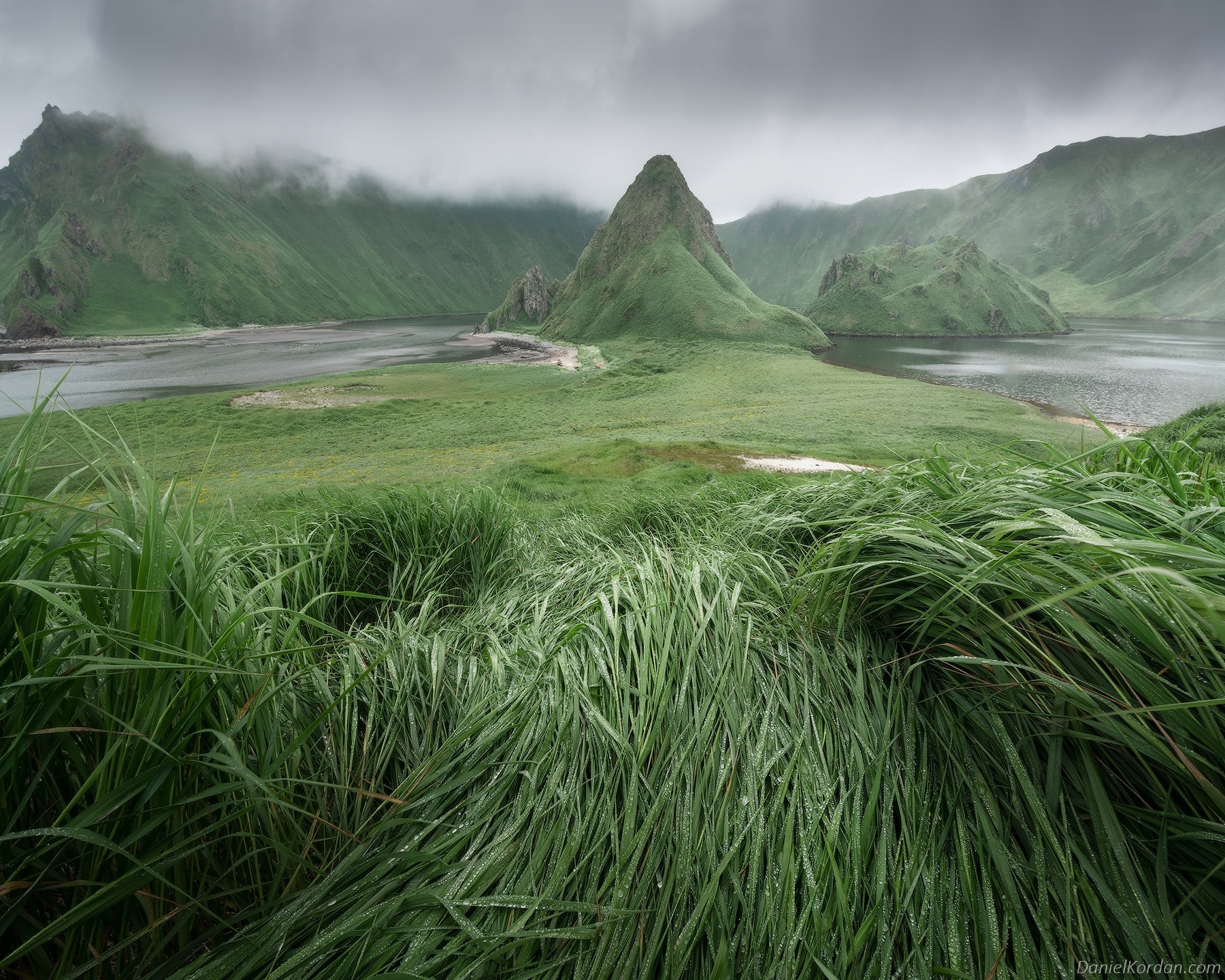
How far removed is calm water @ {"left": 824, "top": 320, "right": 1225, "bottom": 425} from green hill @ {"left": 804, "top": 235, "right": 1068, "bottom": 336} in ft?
25.8

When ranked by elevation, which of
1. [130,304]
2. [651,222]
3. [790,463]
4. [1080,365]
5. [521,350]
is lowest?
[790,463]

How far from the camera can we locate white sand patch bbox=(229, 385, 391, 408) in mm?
34719

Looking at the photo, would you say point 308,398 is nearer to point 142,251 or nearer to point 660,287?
point 660,287

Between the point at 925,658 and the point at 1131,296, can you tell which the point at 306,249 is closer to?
the point at 925,658

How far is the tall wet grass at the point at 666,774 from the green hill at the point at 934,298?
393ft

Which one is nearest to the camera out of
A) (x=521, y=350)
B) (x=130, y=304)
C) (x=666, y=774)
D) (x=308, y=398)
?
(x=666, y=774)

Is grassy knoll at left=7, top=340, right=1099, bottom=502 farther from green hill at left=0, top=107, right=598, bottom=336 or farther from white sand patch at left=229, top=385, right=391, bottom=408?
green hill at left=0, top=107, right=598, bottom=336

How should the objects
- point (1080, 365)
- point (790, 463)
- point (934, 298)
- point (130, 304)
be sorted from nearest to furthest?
point (790, 463)
point (1080, 365)
point (934, 298)
point (130, 304)

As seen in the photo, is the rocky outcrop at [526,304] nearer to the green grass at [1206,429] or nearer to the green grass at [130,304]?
the green grass at [130,304]

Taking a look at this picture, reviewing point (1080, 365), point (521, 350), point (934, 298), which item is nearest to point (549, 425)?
point (521, 350)

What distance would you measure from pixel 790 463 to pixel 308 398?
36.3 m

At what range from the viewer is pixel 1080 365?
54.3 meters

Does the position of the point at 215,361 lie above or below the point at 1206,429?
above

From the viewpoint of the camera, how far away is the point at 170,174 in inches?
6344
